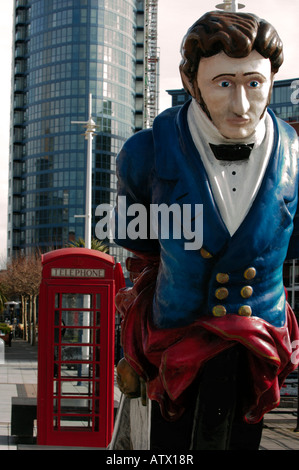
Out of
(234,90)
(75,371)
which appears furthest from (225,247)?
(75,371)

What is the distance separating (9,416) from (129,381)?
7189 mm

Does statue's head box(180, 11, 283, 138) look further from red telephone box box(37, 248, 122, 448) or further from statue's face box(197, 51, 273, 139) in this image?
red telephone box box(37, 248, 122, 448)

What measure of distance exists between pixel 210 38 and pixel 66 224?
6710 cm

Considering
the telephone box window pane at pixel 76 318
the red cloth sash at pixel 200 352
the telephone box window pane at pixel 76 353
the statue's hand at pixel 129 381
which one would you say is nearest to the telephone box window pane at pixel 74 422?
the telephone box window pane at pixel 76 353

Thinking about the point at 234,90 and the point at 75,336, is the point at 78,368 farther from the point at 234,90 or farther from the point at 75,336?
the point at 234,90

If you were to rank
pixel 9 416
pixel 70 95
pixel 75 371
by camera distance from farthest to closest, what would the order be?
pixel 70 95, pixel 9 416, pixel 75 371

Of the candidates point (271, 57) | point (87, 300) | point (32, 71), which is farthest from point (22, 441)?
point (32, 71)

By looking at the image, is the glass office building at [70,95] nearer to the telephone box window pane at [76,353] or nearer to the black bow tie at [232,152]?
the telephone box window pane at [76,353]

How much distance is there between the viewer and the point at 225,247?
7.18 ft

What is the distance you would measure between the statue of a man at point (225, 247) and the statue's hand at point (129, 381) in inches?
6.8

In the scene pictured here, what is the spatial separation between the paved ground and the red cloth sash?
1.36 m

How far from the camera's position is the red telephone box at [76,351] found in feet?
22.0

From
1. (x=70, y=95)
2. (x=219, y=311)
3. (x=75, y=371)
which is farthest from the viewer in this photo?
(x=70, y=95)

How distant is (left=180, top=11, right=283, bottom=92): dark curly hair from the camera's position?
2170 mm
